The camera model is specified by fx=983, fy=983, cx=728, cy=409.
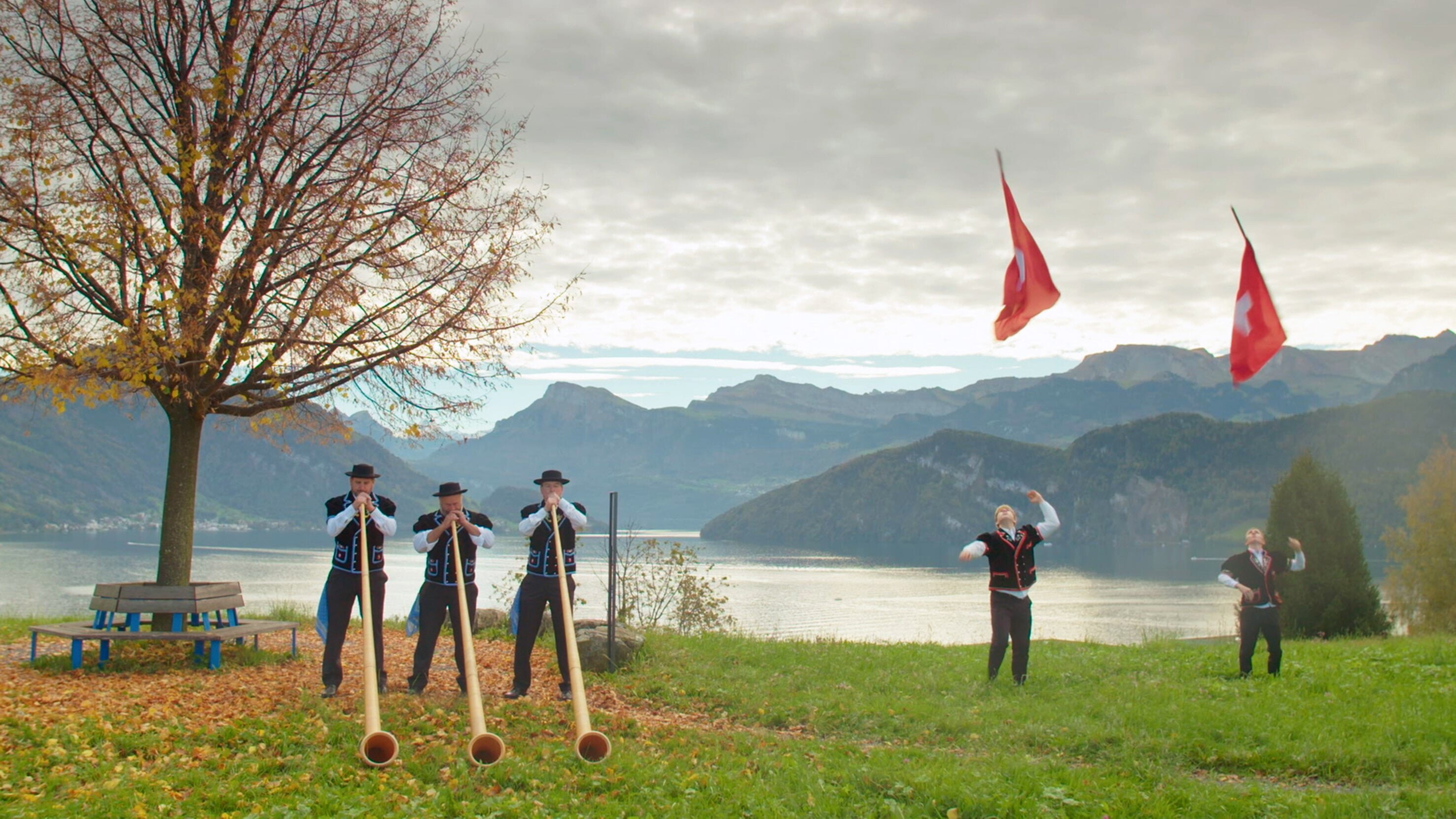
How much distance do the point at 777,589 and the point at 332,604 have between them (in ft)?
238

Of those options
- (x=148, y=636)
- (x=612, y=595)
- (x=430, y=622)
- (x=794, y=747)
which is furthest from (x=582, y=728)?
(x=148, y=636)

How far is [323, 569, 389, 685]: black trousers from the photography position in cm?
896

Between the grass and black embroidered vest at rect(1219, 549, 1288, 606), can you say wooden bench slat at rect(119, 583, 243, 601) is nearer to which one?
the grass

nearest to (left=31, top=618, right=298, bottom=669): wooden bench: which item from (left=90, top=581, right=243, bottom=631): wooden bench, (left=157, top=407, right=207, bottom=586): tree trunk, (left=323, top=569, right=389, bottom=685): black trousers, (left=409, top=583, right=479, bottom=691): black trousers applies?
(left=90, top=581, right=243, bottom=631): wooden bench

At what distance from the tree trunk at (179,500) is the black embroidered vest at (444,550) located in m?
3.23

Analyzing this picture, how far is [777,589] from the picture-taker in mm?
80125

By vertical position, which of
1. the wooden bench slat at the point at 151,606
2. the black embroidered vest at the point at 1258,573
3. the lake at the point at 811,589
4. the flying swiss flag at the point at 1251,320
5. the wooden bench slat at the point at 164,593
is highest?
the flying swiss flag at the point at 1251,320

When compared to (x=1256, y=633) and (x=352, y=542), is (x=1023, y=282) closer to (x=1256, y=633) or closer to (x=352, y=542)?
(x=1256, y=633)

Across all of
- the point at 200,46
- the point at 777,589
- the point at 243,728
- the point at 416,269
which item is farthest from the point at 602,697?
the point at 777,589

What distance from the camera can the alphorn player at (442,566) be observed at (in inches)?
364

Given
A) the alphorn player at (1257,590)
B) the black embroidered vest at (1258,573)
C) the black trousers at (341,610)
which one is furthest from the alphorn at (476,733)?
the black embroidered vest at (1258,573)

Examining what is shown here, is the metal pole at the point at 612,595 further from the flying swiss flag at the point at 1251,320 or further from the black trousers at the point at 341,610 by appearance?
the flying swiss flag at the point at 1251,320

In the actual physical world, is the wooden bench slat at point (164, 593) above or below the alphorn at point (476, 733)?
above

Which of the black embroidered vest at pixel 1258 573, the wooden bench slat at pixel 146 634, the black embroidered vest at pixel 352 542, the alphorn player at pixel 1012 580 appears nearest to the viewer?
the black embroidered vest at pixel 352 542
